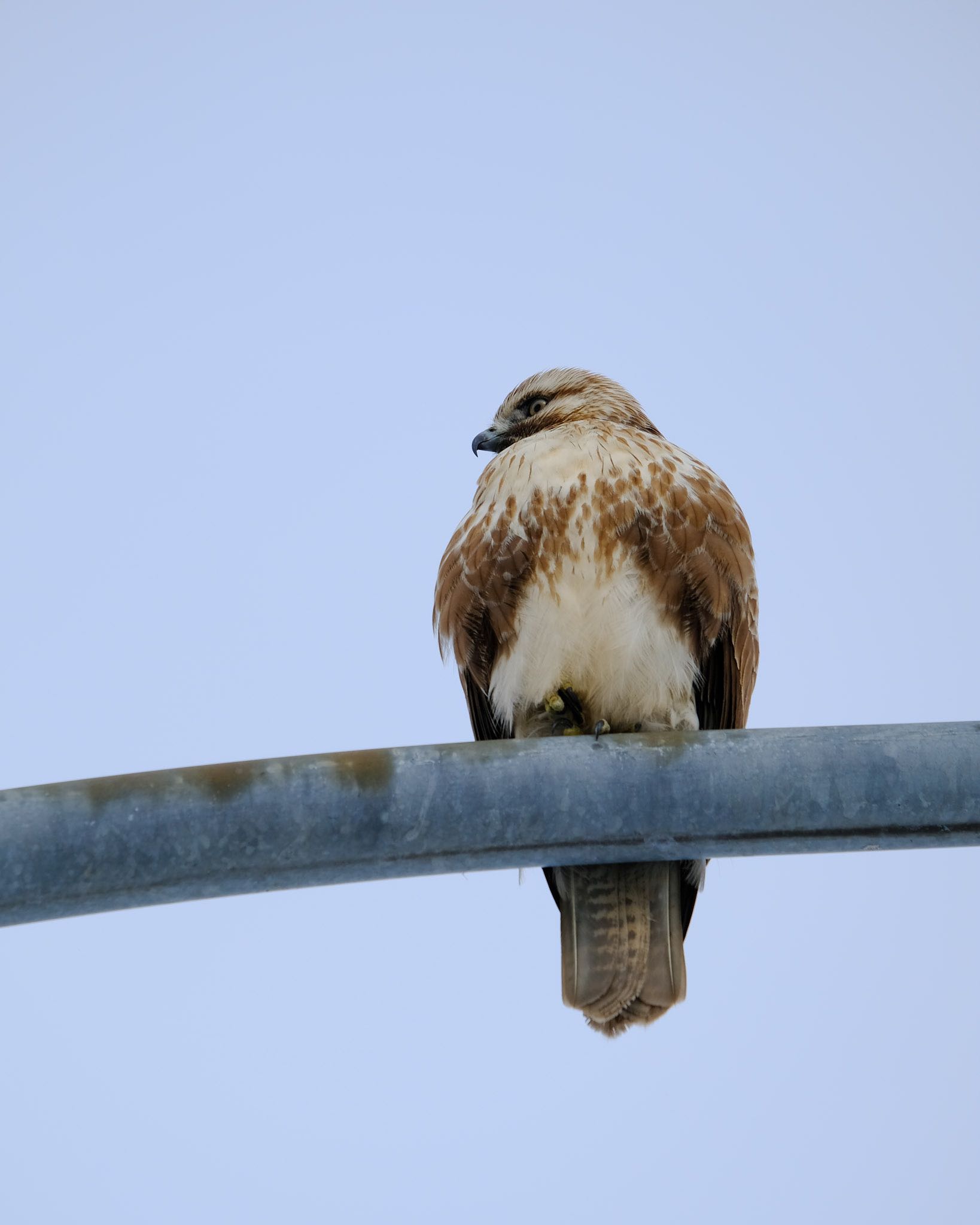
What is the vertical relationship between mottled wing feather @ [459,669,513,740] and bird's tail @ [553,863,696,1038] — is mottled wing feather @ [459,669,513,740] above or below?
above

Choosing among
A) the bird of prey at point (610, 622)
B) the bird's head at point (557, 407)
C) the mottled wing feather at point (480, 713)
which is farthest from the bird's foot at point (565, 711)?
the bird's head at point (557, 407)

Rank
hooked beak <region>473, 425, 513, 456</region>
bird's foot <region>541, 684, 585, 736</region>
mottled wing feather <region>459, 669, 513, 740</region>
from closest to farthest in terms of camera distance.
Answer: bird's foot <region>541, 684, 585, 736</region>
mottled wing feather <region>459, 669, 513, 740</region>
hooked beak <region>473, 425, 513, 456</region>

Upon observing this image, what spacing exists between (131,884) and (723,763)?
939 millimetres

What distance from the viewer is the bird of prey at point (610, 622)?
13.1 ft

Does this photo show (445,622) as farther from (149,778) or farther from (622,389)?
(149,778)

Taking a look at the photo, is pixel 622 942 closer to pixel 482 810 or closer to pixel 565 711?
pixel 565 711

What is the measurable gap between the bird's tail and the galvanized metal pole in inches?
69.8

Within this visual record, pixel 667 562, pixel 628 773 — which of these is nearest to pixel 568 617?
pixel 667 562

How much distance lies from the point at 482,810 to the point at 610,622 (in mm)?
1851

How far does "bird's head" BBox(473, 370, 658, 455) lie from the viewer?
4797 millimetres

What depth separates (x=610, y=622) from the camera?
397 centimetres

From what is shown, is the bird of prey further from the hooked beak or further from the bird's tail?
the hooked beak

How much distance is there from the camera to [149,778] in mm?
2039

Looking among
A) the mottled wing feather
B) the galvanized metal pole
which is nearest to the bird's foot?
the mottled wing feather
